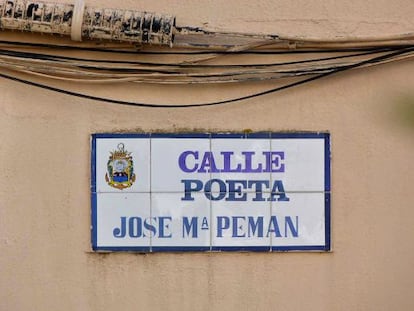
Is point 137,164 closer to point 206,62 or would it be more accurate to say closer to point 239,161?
point 239,161

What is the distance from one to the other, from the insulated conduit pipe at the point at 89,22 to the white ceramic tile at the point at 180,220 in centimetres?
92

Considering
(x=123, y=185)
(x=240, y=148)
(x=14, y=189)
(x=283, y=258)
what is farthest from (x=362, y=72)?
(x=14, y=189)

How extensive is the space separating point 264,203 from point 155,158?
69 cm

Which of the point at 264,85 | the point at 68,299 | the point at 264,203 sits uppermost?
the point at 264,85

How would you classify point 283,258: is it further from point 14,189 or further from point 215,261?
point 14,189

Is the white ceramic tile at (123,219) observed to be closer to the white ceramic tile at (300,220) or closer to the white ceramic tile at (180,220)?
the white ceramic tile at (180,220)

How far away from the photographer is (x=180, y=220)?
4199mm

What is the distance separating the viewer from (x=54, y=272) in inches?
166

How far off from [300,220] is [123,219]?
3.39 feet

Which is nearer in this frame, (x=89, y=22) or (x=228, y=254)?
(x=89, y=22)

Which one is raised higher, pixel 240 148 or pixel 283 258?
pixel 240 148

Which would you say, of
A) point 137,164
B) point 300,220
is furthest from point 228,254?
point 137,164

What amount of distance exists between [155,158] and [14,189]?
0.85 m

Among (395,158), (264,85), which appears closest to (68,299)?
(264,85)
